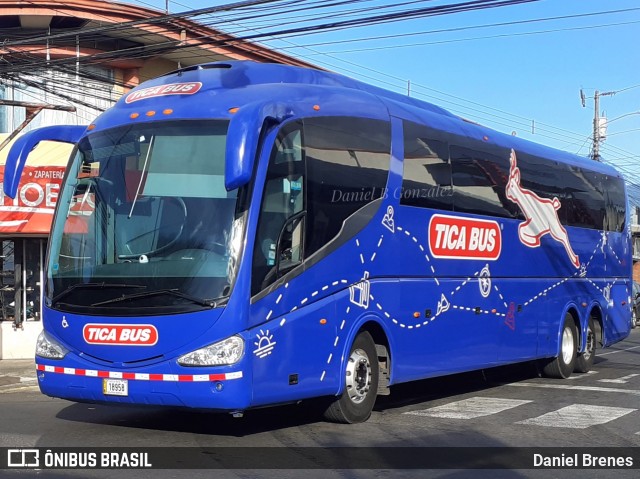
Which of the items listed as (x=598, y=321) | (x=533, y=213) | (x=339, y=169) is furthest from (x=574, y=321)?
(x=339, y=169)

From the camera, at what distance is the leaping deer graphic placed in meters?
14.0

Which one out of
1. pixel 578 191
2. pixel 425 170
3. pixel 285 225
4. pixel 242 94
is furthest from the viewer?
pixel 578 191

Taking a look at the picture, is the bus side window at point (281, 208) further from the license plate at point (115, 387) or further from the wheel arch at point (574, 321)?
the wheel arch at point (574, 321)

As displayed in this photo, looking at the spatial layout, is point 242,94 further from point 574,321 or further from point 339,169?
point 574,321

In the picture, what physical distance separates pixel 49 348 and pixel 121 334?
3.34ft

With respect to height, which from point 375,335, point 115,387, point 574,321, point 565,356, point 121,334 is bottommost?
point 565,356

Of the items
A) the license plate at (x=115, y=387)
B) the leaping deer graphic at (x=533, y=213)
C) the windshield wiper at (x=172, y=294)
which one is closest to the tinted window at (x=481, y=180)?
the leaping deer graphic at (x=533, y=213)

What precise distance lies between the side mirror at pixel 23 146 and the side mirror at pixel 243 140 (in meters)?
2.72

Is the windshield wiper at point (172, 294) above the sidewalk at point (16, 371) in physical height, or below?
above

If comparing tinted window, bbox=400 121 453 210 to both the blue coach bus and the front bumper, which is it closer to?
the blue coach bus

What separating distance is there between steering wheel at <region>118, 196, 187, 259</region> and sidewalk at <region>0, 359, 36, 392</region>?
22.6ft

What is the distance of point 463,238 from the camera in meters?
12.3

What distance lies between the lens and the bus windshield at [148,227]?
8320mm

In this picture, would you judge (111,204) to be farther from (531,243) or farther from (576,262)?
(576,262)
